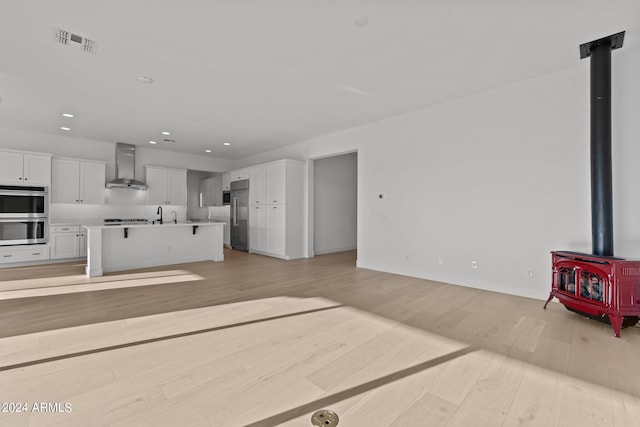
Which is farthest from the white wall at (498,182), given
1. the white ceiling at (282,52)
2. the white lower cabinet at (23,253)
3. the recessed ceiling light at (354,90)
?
the white lower cabinet at (23,253)

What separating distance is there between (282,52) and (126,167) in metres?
6.26

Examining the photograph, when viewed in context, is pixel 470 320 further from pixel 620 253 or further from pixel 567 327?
pixel 620 253

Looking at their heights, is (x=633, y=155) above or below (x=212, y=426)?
above

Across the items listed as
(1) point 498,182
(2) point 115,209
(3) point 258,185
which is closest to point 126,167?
(2) point 115,209

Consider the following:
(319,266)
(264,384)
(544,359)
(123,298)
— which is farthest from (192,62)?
(544,359)

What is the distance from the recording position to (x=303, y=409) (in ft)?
5.11

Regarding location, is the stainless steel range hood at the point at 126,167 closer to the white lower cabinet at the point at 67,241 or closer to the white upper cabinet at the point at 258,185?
the white lower cabinet at the point at 67,241

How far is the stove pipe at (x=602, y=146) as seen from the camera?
2.84 metres

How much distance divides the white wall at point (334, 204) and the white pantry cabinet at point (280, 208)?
25.4 inches

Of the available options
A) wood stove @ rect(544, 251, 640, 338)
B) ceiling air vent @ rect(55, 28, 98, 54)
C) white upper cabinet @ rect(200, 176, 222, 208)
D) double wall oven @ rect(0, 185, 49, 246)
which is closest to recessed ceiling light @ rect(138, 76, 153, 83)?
ceiling air vent @ rect(55, 28, 98, 54)

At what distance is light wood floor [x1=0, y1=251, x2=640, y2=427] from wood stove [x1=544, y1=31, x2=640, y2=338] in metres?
0.26

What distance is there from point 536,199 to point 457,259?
1326 mm

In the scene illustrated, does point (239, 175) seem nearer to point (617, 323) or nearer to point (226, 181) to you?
point (226, 181)

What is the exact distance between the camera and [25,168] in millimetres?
5855
